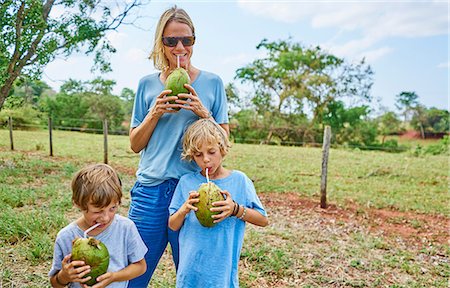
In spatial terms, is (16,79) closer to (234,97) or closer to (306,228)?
(306,228)

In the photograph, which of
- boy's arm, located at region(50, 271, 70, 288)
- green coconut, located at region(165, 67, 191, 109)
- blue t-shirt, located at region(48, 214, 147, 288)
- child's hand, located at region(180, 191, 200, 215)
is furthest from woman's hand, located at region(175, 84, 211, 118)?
boy's arm, located at region(50, 271, 70, 288)

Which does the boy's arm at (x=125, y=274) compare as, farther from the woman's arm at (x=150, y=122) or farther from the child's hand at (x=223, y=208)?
the woman's arm at (x=150, y=122)

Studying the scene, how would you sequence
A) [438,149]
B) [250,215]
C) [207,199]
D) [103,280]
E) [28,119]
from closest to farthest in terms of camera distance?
[103,280]
[207,199]
[250,215]
[28,119]
[438,149]

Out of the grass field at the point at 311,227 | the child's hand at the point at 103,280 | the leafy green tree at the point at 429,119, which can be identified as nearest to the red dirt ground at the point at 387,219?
the grass field at the point at 311,227

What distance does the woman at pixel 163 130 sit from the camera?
2.00 meters

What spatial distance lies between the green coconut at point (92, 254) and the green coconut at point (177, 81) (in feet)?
2.29

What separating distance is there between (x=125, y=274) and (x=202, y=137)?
67cm

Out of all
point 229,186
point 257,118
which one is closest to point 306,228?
point 229,186

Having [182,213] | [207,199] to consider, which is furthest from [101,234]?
[207,199]

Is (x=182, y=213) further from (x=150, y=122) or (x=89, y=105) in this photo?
(x=89, y=105)

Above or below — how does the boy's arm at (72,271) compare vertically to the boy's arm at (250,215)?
below

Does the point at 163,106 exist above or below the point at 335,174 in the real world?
above

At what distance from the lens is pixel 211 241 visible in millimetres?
1857

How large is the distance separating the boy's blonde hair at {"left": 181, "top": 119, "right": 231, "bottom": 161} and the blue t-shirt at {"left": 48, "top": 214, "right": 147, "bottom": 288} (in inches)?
16.2
